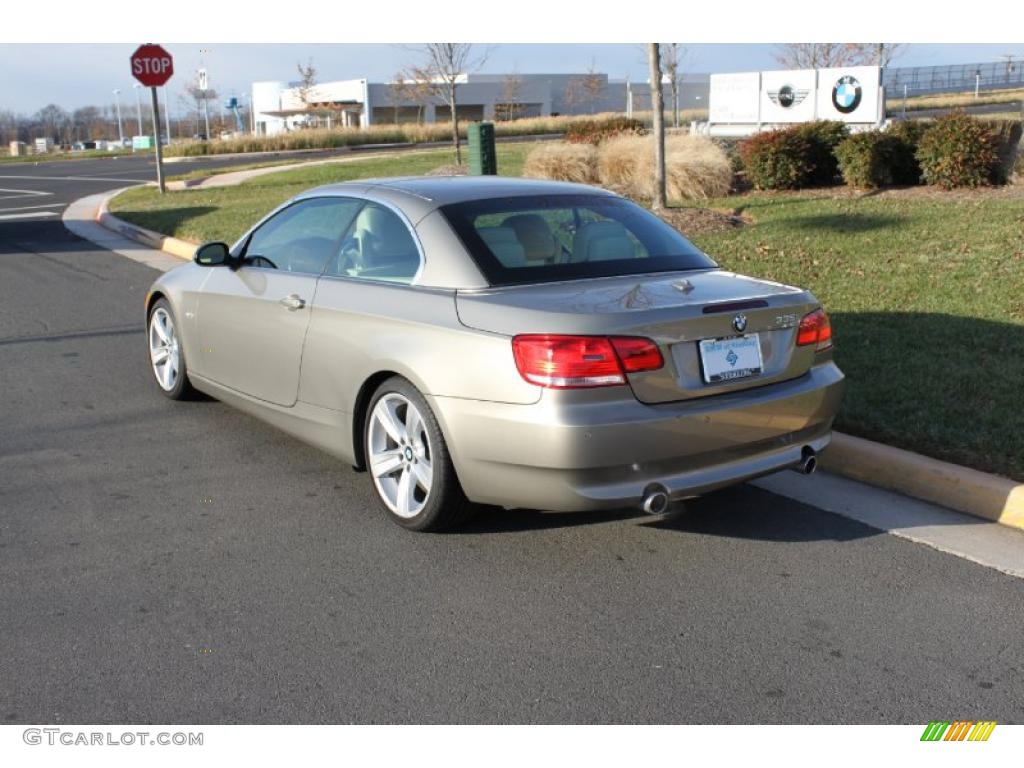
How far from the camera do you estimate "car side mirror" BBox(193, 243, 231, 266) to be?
610 cm

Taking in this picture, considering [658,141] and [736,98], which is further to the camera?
[736,98]

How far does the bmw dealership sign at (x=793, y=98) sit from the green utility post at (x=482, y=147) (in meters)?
8.83

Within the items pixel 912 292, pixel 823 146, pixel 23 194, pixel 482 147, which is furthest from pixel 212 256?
pixel 23 194

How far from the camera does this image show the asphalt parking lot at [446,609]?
341 cm

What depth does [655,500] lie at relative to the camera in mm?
4188

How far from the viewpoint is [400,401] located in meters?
4.75

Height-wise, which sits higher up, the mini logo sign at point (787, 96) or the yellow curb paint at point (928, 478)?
the mini logo sign at point (787, 96)

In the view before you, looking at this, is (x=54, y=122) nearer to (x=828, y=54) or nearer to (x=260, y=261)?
(x=828, y=54)

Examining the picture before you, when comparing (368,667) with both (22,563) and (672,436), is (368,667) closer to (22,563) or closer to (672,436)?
(672,436)

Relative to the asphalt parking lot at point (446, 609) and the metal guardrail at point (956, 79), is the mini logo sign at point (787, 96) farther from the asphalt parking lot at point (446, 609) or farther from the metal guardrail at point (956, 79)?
the metal guardrail at point (956, 79)

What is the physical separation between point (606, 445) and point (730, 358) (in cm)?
71

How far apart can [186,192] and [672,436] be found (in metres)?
19.5

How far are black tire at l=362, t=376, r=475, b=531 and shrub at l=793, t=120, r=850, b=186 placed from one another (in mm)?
11630
